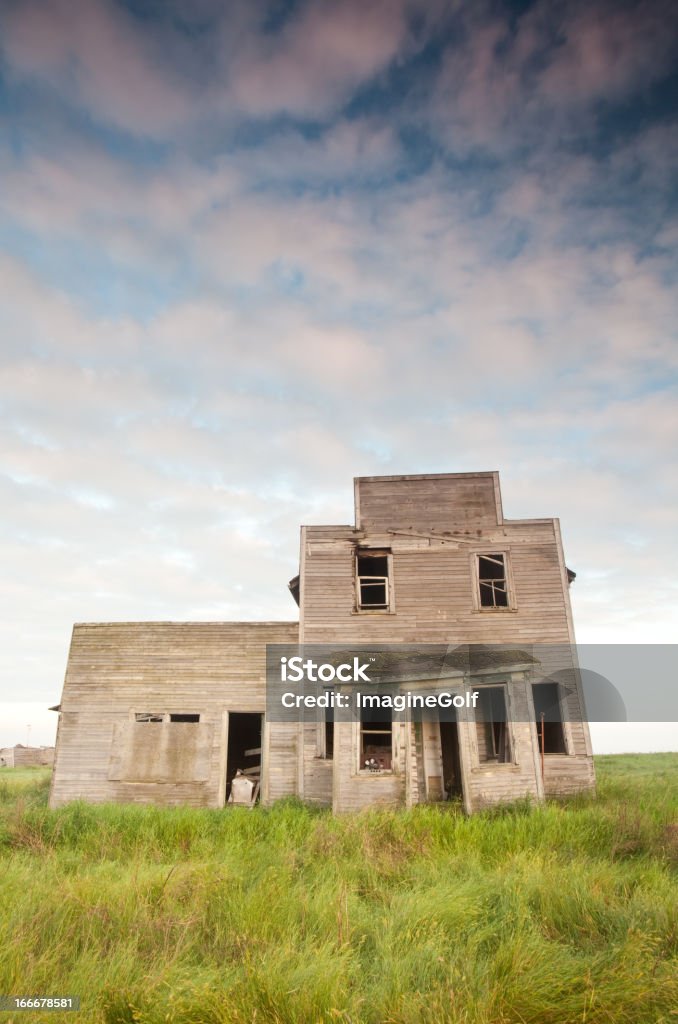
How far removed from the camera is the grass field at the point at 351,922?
476 cm

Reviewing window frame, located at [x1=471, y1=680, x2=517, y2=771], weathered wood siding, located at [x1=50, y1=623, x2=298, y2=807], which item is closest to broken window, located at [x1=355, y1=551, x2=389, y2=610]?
weathered wood siding, located at [x1=50, y1=623, x2=298, y2=807]

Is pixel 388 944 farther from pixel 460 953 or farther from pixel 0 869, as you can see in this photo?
pixel 0 869

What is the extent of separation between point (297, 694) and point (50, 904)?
10251mm

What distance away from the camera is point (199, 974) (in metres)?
5.33

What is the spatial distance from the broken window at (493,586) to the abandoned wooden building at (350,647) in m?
0.05

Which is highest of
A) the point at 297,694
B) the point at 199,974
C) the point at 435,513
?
the point at 435,513

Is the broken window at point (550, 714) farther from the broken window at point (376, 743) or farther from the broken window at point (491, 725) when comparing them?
the broken window at point (376, 743)

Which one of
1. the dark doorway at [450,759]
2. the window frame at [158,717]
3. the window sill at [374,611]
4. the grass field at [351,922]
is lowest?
the grass field at [351,922]

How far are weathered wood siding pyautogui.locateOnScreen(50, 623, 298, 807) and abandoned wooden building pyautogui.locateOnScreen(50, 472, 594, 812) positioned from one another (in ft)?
0.11

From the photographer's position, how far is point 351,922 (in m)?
6.42

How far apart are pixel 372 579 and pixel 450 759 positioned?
5.37m

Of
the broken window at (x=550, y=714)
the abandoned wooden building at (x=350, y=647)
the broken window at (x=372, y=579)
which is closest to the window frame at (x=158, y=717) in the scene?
the abandoned wooden building at (x=350, y=647)

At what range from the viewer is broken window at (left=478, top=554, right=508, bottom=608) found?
17.2m

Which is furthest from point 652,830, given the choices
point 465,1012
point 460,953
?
point 465,1012
